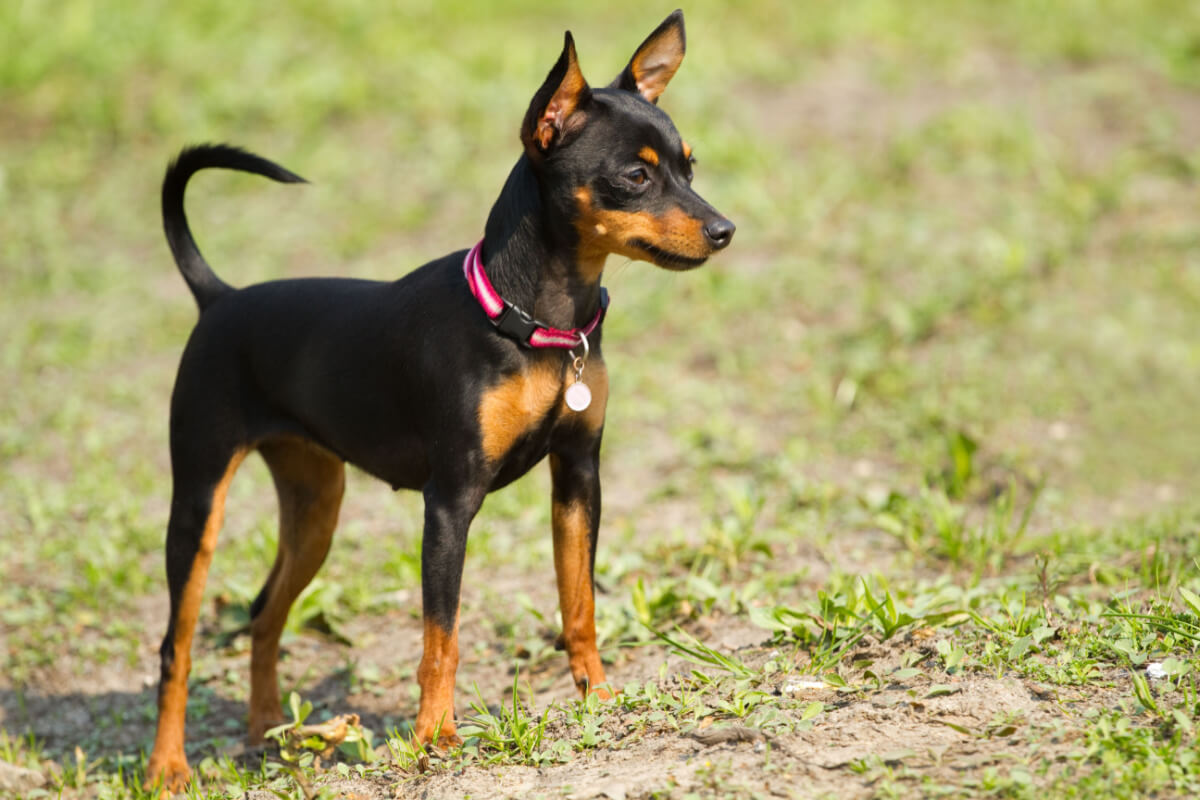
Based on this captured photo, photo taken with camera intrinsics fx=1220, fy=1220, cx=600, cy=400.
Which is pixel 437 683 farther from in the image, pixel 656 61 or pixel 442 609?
pixel 656 61

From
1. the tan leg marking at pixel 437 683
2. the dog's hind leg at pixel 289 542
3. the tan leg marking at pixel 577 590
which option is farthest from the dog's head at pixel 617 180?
the dog's hind leg at pixel 289 542

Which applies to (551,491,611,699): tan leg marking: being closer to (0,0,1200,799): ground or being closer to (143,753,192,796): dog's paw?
(0,0,1200,799): ground

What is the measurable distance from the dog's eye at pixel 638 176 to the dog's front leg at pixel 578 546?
796 millimetres

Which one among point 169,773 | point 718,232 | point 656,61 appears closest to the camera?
point 718,232

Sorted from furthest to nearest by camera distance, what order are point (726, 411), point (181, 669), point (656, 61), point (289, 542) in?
point (726, 411) → point (289, 542) → point (181, 669) → point (656, 61)

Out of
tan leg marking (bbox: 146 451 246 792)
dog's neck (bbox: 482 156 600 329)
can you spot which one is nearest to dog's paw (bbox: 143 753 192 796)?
tan leg marking (bbox: 146 451 246 792)

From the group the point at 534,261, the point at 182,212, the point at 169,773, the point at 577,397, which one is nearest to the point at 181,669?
the point at 169,773

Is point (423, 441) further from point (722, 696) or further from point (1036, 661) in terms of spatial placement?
point (1036, 661)

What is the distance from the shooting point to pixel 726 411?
7.37 metres

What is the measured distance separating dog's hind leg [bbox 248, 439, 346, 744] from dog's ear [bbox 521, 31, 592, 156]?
1.61 meters

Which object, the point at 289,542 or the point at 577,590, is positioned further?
the point at 289,542

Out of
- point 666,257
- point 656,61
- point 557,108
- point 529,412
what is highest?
point 656,61

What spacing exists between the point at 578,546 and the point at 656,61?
162cm

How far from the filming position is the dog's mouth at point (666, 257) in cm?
358
